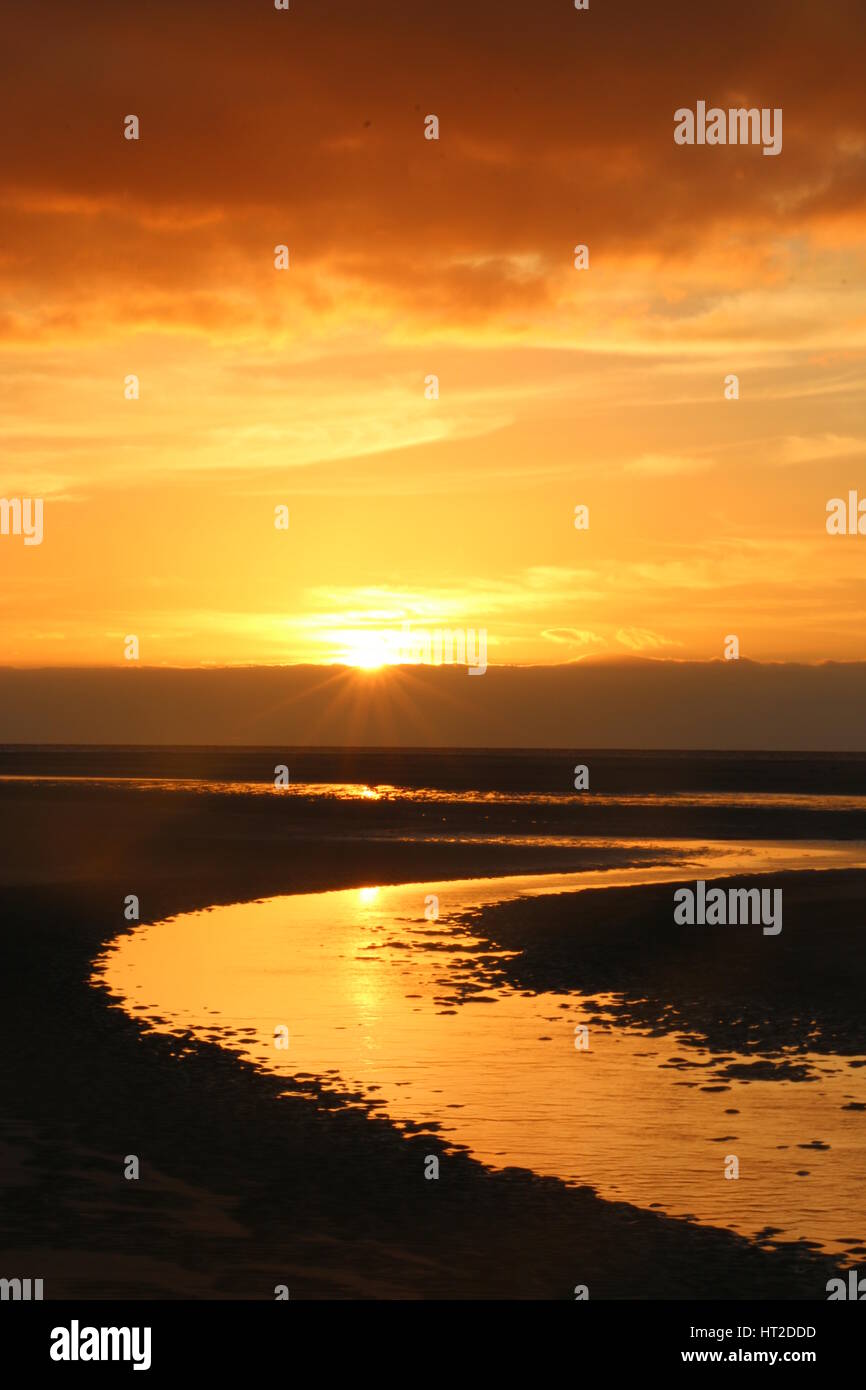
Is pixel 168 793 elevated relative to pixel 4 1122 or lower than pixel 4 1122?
elevated

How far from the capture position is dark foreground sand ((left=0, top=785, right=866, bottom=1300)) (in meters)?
11.1

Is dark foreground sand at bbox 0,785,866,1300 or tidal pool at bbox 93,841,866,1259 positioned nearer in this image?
dark foreground sand at bbox 0,785,866,1300

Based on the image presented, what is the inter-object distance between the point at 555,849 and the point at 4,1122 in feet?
115

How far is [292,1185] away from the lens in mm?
13484

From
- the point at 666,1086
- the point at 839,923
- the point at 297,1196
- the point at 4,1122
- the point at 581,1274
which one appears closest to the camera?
the point at 581,1274

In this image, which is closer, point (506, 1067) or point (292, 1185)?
point (292, 1185)

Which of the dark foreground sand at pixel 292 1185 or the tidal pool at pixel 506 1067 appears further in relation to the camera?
the tidal pool at pixel 506 1067

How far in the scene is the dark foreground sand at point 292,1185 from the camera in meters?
11.1

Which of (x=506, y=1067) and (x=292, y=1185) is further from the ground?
(x=506, y=1067)

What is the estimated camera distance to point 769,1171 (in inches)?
537
